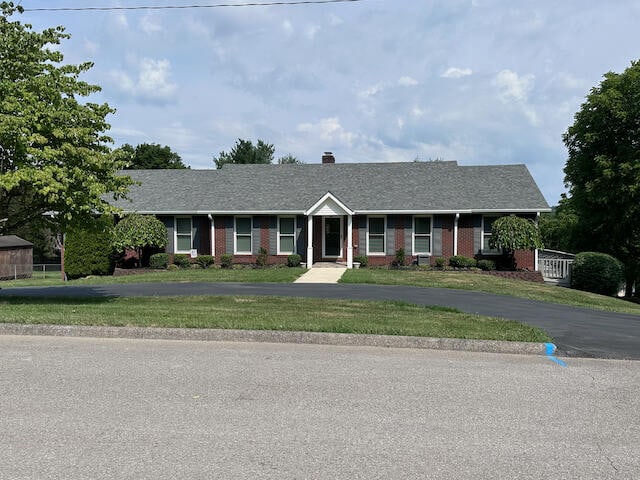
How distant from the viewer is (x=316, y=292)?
15.6 meters

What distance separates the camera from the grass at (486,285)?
1684cm

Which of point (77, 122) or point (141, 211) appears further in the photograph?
point (141, 211)

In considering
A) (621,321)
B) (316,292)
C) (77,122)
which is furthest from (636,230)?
(77,122)

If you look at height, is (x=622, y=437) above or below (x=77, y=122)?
below

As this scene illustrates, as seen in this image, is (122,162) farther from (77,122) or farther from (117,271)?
(117,271)

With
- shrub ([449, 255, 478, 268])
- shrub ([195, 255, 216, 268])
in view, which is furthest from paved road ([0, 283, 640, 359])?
shrub ([449, 255, 478, 268])

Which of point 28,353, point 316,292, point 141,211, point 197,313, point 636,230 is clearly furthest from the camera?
point 636,230

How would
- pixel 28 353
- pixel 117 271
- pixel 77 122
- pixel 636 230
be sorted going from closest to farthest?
pixel 28 353 → pixel 77 122 → pixel 117 271 → pixel 636 230

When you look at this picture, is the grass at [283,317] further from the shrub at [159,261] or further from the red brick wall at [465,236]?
the red brick wall at [465,236]

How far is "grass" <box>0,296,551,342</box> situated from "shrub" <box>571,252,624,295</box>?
12.8m

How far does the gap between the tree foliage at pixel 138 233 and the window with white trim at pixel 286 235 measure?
5.54 meters

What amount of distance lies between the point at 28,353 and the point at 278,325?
12.3 feet

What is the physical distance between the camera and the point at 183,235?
Answer: 25812mm

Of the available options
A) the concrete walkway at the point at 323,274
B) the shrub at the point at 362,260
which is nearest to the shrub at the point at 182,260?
the concrete walkway at the point at 323,274
